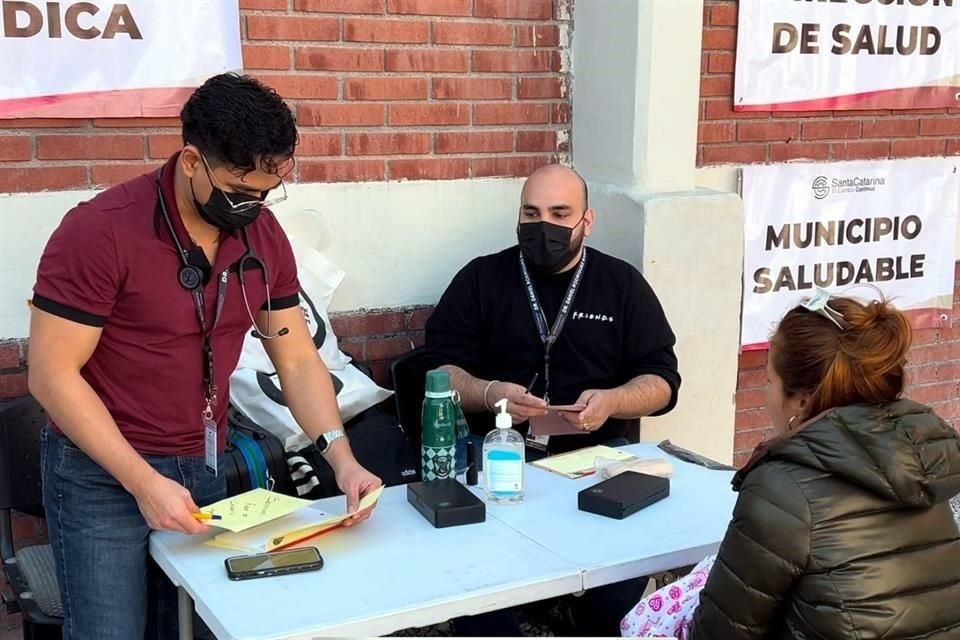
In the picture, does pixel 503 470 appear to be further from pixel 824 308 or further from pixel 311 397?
pixel 824 308

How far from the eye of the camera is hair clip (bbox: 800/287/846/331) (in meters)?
2.03

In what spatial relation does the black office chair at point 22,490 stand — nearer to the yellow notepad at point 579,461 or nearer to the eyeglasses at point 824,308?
the yellow notepad at point 579,461

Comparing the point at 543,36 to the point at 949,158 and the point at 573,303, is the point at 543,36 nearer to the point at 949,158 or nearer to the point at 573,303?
the point at 573,303

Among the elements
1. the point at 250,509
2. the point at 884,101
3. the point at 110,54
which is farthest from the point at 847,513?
the point at 884,101

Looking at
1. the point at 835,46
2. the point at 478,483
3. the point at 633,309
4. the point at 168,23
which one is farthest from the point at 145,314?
the point at 835,46

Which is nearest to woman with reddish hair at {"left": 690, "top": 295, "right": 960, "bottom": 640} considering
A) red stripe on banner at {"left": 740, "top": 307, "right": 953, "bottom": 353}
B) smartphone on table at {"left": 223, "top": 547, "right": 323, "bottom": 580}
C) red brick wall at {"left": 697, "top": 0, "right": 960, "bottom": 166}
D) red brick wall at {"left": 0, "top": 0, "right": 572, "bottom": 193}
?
smartphone on table at {"left": 223, "top": 547, "right": 323, "bottom": 580}

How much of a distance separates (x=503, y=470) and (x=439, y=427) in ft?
0.82

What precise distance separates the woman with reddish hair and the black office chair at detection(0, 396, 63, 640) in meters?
1.84

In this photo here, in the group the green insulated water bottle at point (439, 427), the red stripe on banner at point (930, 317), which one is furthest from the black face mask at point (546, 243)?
the red stripe on banner at point (930, 317)

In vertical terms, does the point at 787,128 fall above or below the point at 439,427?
above

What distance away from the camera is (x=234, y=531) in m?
2.22

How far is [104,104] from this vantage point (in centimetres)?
334

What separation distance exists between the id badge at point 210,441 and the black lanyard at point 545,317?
1.35 metres

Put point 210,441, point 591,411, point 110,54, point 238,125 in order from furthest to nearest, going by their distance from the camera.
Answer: point 110,54
point 591,411
point 210,441
point 238,125
